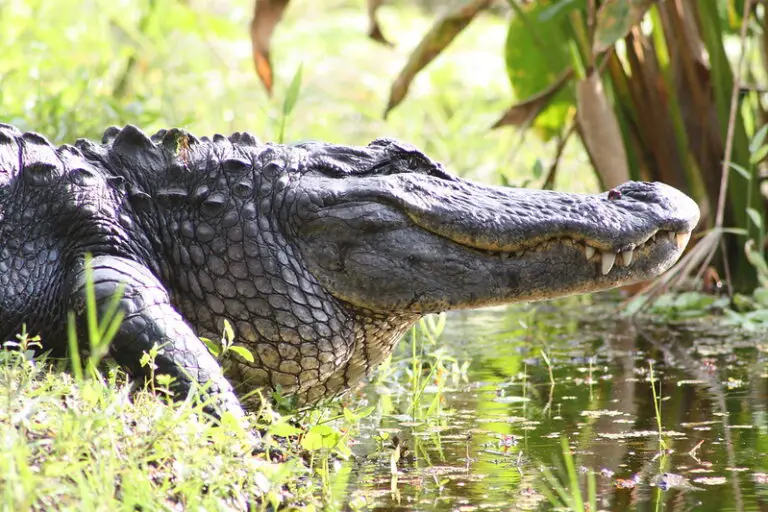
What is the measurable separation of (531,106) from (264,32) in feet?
4.17

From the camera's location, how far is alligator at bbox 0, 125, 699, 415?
117 inches

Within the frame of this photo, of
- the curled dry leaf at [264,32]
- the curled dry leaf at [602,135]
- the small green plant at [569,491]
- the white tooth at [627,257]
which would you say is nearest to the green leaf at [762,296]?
the curled dry leaf at [602,135]

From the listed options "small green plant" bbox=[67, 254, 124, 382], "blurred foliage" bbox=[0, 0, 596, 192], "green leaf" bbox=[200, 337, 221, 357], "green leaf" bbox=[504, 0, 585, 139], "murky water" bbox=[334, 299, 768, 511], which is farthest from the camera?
"blurred foliage" bbox=[0, 0, 596, 192]

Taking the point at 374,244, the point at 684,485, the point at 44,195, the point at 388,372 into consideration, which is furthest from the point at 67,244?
the point at 684,485

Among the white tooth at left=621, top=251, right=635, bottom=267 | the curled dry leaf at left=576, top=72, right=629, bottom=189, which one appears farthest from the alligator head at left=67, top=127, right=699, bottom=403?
the curled dry leaf at left=576, top=72, right=629, bottom=189

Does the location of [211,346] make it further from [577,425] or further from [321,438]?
[577,425]

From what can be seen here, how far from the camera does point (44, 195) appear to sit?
2939 mm

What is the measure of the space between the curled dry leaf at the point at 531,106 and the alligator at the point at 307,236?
85.1 inches

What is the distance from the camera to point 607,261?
3.01 m

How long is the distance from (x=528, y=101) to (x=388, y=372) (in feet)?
6.02

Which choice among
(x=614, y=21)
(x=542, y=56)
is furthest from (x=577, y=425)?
(x=542, y=56)

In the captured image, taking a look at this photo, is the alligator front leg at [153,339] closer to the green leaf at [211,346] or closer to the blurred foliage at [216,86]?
the green leaf at [211,346]

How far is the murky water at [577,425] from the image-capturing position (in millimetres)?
2635

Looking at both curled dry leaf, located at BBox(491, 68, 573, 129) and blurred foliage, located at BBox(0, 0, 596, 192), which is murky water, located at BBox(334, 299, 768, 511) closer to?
blurred foliage, located at BBox(0, 0, 596, 192)
